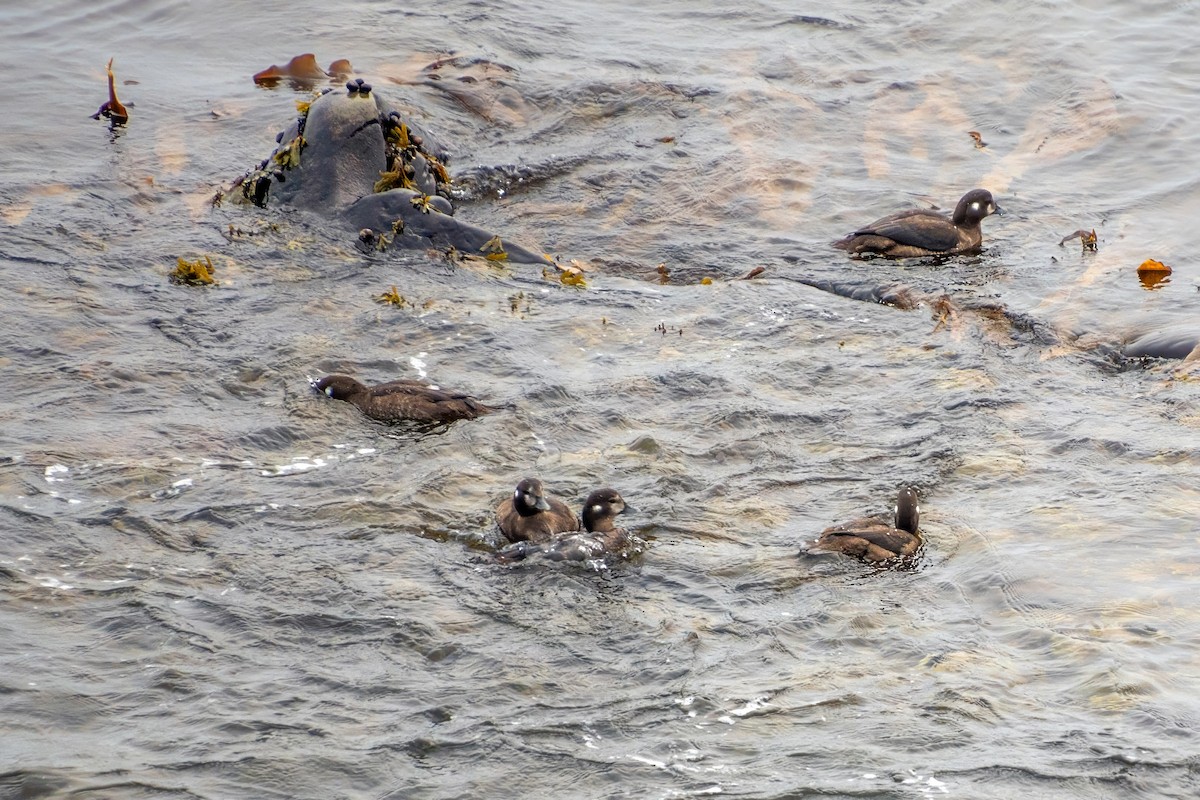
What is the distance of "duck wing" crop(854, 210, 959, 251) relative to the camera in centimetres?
1216

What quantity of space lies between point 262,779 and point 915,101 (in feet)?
40.4

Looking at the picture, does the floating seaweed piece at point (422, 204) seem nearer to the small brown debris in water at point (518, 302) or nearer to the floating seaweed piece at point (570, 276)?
the floating seaweed piece at point (570, 276)

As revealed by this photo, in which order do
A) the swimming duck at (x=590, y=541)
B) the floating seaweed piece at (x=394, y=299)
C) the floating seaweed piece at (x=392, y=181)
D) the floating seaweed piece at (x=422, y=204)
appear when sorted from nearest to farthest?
the swimming duck at (x=590, y=541) → the floating seaweed piece at (x=394, y=299) → the floating seaweed piece at (x=422, y=204) → the floating seaweed piece at (x=392, y=181)

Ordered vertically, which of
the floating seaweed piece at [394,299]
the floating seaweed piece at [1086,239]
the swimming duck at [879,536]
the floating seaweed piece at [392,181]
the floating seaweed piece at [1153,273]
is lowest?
the swimming duck at [879,536]

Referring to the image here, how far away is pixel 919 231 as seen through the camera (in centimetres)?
1221

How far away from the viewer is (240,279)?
11.0 meters

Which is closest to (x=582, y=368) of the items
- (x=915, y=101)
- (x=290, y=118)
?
(x=290, y=118)

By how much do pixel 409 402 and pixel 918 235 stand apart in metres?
5.18

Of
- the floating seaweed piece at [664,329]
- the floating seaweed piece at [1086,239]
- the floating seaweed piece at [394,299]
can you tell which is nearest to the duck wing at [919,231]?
the floating seaweed piece at [1086,239]

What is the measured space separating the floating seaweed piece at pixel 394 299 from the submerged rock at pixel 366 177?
1098mm

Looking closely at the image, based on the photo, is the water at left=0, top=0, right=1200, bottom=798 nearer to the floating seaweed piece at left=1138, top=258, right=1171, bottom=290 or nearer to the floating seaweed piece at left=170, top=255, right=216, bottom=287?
the floating seaweed piece at left=170, top=255, right=216, bottom=287

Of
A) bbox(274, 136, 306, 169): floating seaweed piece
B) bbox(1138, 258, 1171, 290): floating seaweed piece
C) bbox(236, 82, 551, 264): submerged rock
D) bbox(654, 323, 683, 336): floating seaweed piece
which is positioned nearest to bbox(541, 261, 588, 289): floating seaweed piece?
bbox(236, 82, 551, 264): submerged rock

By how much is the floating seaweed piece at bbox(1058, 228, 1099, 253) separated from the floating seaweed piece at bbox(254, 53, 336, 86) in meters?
7.68

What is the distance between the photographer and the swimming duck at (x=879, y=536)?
7.53 metres
